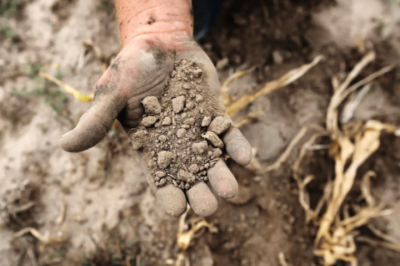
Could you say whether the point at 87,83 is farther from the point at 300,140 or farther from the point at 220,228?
the point at 300,140

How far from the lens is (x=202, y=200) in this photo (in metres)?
0.97

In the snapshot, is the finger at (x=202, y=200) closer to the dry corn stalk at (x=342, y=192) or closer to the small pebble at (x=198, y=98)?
the small pebble at (x=198, y=98)

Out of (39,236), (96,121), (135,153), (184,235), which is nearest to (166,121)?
(96,121)

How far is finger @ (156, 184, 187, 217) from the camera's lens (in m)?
0.96

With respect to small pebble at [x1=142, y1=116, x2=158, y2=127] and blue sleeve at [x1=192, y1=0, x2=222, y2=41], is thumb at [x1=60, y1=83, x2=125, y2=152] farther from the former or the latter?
blue sleeve at [x1=192, y1=0, x2=222, y2=41]

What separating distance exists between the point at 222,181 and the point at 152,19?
774mm

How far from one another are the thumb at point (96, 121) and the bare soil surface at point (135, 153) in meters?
0.62

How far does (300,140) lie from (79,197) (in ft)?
4.52

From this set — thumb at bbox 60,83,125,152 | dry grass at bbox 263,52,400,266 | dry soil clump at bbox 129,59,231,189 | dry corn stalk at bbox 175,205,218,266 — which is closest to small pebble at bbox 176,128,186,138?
dry soil clump at bbox 129,59,231,189

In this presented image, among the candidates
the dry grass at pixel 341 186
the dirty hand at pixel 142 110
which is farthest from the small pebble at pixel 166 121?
the dry grass at pixel 341 186

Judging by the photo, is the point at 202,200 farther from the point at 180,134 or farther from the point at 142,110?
the point at 142,110

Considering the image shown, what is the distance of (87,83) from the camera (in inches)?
69.1

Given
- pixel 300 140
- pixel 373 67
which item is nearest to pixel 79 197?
pixel 300 140

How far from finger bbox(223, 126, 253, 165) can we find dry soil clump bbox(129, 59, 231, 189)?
29mm
